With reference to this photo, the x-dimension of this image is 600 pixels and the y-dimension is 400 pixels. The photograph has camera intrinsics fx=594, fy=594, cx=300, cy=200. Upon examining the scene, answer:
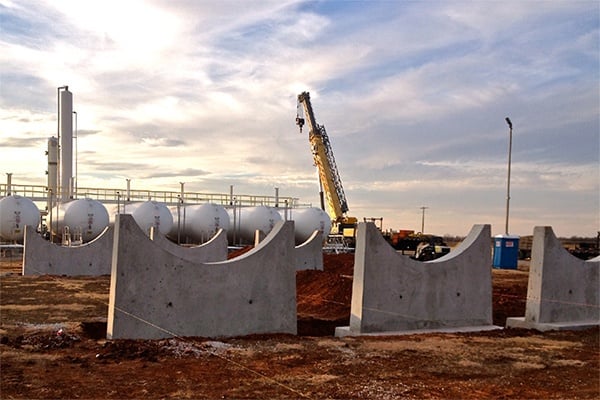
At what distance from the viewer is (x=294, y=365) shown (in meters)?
7.50

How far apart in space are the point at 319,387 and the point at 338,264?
18467 millimetres

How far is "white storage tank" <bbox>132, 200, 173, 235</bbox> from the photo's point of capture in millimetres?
34062

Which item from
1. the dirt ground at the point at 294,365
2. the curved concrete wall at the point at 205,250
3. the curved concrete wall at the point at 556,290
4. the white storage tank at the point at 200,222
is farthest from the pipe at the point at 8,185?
the curved concrete wall at the point at 556,290

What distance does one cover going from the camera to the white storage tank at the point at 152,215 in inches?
1341

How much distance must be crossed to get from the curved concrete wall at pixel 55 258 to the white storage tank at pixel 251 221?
16333 mm

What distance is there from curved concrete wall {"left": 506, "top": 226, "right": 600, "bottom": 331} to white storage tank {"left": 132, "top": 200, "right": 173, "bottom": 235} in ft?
84.0

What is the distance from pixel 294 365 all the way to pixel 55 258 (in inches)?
679

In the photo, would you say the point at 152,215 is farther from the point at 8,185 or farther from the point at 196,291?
the point at 196,291

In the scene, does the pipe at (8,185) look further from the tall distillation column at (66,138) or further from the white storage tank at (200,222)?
the white storage tank at (200,222)

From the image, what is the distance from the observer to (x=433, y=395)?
6.24m

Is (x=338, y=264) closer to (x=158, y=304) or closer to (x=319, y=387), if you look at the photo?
(x=158, y=304)

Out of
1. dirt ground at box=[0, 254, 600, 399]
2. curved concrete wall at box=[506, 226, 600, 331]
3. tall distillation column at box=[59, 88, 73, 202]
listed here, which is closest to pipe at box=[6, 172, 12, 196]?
tall distillation column at box=[59, 88, 73, 202]

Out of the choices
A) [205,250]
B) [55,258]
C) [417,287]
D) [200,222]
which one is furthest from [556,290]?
[200,222]

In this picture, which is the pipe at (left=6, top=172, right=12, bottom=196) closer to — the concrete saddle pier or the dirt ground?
the concrete saddle pier
